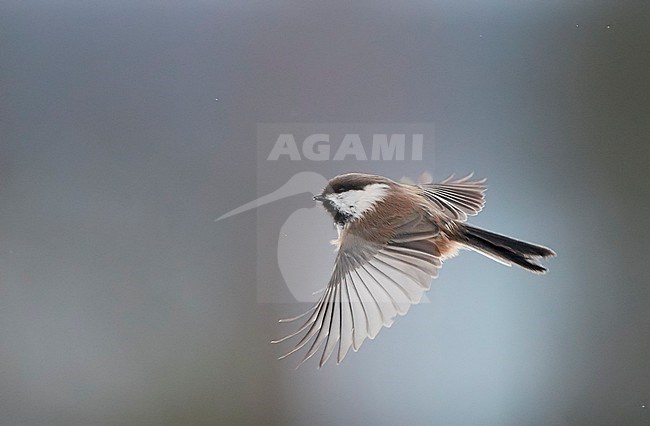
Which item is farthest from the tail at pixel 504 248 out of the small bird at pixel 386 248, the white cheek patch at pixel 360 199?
the white cheek patch at pixel 360 199

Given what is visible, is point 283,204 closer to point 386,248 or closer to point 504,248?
point 386,248

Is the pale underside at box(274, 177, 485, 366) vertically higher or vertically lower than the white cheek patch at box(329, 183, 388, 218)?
lower

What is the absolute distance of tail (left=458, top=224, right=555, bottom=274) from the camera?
0.82m

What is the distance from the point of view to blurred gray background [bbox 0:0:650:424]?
83 centimetres

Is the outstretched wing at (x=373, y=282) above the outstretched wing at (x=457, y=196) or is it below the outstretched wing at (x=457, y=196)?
below

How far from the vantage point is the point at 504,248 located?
2.72ft

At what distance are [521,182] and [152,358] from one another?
27.5 inches

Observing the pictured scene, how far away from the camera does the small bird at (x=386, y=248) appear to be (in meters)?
0.76

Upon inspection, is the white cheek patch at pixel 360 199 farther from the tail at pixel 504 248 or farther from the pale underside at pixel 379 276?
the tail at pixel 504 248

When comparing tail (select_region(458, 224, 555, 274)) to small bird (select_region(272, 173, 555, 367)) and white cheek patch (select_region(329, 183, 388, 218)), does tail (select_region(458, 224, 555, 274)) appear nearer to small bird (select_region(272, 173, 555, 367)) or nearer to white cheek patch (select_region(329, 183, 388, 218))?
small bird (select_region(272, 173, 555, 367))

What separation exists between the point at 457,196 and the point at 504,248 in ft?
0.39

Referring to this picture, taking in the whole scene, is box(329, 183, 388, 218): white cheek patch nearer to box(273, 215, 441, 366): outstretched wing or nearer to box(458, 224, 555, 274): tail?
box(273, 215, 441, 366): outstretched wing

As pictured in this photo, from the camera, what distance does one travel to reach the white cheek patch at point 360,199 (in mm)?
791

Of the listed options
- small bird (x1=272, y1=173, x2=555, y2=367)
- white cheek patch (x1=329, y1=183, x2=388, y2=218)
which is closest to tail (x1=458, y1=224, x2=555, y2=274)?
small bird (x1=272, y1=173, x2=555, y2=367)
